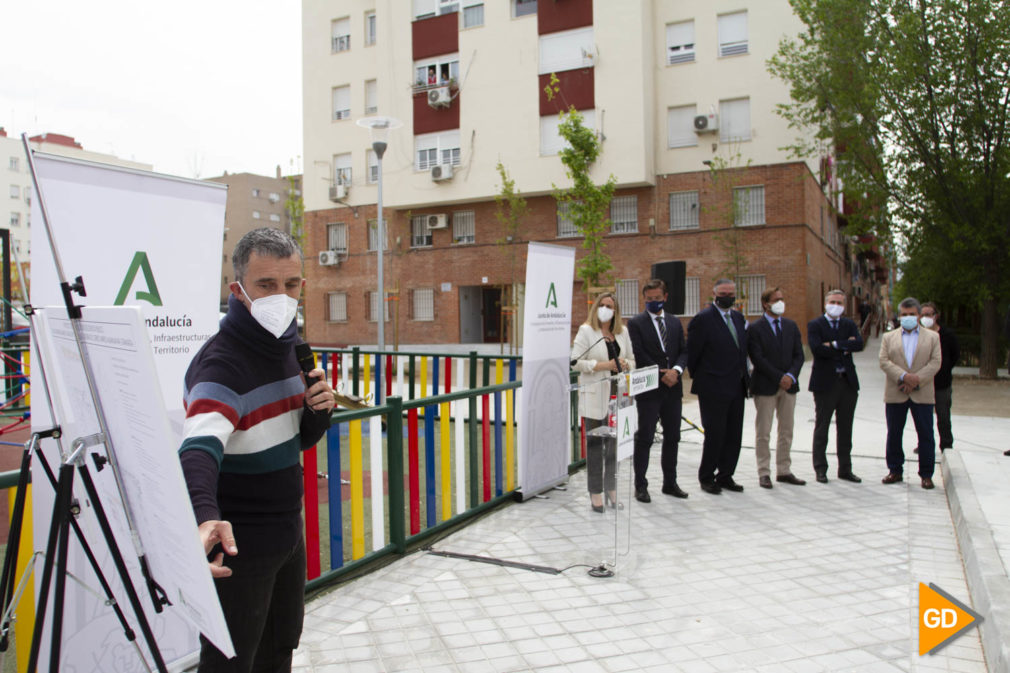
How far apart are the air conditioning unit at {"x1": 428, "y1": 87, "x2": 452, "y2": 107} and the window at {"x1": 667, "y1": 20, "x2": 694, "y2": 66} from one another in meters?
8.52

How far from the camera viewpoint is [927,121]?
1855cm

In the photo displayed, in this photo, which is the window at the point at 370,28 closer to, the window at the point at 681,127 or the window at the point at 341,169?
the window at the point at 341,169

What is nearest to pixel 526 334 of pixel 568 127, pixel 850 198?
pixel 568 127

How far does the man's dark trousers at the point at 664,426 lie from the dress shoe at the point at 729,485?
2.05 feet

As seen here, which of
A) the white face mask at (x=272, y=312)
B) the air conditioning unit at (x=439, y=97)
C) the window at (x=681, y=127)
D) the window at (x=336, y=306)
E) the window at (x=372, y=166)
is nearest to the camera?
the white face mask at (x=272, y=312)

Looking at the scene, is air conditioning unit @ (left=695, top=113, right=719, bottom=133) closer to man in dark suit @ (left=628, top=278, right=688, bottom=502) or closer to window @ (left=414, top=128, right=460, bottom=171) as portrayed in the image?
window @ (left=414, top=128, right=460, bottom=171)

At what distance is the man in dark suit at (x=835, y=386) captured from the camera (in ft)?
24.9

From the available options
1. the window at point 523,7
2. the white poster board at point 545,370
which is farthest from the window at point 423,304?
the white poster board at point 545,370

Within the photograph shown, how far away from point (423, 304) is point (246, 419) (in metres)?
29.6

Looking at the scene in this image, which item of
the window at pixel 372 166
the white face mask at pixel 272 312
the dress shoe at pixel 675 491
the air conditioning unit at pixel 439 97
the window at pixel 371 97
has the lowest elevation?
the dress shoe at pixel 675 491

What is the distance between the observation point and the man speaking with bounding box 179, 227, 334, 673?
225cm

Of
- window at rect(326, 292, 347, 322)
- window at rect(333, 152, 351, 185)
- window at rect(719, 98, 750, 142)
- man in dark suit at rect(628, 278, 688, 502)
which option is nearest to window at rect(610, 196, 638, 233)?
window at rect(719, 98, 750, 142)

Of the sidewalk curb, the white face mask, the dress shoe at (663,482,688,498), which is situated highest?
the white face mask

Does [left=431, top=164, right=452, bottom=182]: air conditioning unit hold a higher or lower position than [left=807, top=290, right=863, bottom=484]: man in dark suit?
higher
